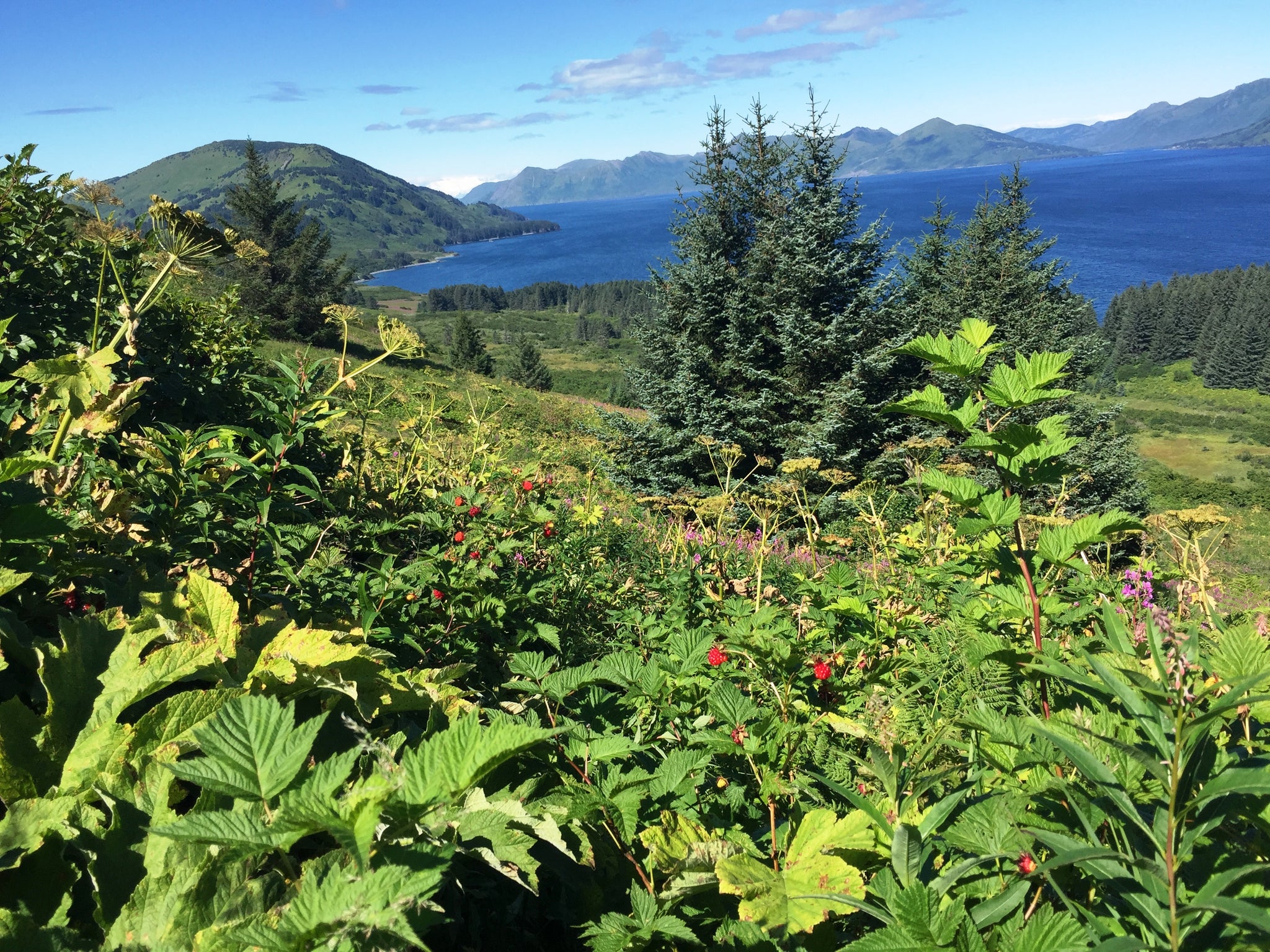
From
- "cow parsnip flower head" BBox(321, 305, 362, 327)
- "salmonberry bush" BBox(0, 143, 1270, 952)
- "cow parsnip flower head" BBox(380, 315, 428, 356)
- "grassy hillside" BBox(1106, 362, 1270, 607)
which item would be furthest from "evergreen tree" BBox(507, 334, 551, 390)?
"salmonberry bush" BBox(0, 143, 1270, 952)

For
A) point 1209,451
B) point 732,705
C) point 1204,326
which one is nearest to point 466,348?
point 732,705

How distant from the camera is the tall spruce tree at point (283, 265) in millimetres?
29859

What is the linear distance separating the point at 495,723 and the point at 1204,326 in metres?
112

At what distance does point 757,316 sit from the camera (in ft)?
45.6

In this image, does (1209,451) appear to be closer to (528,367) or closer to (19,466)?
(528,367)

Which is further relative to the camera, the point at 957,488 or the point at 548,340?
the point at 548,340

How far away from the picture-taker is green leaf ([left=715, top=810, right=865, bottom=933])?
1.10 metres

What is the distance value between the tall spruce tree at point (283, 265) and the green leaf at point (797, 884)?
31.0 m

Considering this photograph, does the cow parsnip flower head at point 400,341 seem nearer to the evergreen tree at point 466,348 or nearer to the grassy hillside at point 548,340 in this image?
the evergreen tree at point 466,348

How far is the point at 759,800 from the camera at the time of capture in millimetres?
1804

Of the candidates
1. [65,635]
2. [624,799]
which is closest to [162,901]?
[65,635]

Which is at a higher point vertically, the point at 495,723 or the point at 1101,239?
the point at 1101,239

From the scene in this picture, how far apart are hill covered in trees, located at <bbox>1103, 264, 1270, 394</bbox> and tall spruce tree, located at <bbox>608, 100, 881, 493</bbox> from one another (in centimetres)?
7625

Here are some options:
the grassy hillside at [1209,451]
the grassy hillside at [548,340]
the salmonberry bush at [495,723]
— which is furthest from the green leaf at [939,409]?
the grassy hillside at [548,340]
